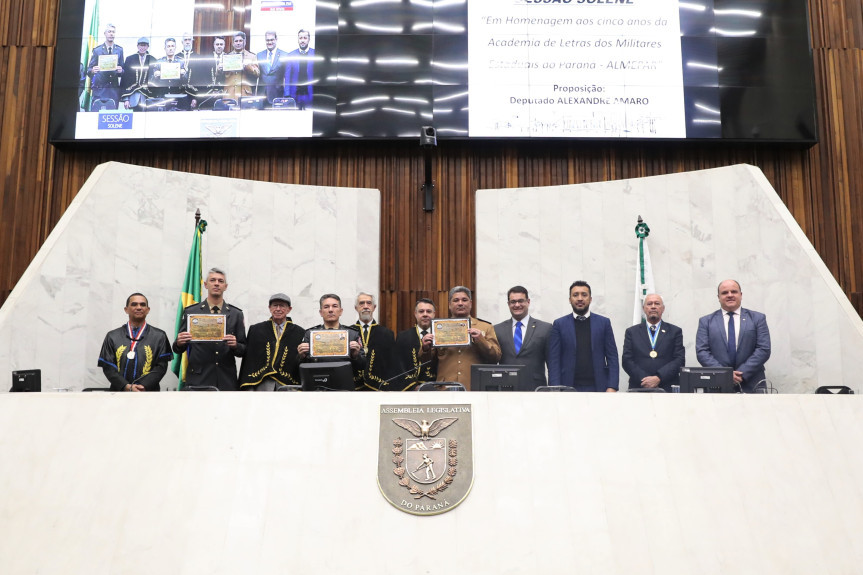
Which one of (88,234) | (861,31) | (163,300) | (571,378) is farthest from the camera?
(861,31)

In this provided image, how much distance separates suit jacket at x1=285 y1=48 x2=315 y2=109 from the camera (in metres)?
7.51

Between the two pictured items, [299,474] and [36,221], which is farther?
[36,221]

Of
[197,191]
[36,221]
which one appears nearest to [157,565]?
[197,191]

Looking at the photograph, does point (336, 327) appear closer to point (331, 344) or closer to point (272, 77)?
point (331, 344)

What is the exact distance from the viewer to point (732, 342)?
520 cm

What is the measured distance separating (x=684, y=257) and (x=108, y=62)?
5385 mm

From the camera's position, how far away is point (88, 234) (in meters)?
6.22

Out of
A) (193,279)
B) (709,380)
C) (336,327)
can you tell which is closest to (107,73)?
(193,279)

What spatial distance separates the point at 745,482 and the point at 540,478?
95cm

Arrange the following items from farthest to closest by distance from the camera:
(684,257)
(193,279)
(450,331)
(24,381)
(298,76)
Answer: (298,76)
(684,257)
(193,279)
(450,331)
(24,381)

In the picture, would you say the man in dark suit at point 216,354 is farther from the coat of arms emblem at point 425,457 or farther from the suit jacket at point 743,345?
the suit jacket at point 743,345

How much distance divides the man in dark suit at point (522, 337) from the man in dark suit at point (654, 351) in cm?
56

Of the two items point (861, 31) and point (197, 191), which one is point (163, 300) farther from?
point (861, 31)

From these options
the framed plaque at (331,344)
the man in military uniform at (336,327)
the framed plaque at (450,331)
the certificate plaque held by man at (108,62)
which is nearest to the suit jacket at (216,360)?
the man in military uniform at (336,327)
